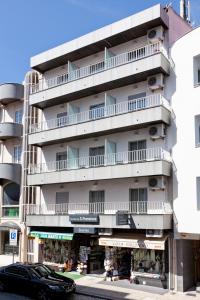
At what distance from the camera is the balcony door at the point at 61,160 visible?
2864 centimetres

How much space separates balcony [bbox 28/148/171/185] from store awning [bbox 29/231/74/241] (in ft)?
11.5

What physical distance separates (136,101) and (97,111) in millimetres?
3203

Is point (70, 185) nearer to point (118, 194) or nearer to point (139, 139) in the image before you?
point (118, 194)

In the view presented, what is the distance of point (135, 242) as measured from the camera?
75.8 ft

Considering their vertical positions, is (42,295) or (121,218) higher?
(121,218)

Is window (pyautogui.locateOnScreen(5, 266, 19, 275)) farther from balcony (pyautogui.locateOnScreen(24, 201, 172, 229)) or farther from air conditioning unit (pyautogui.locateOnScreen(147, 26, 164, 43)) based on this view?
air conditioning unit (pyautogui.locateOnScreen(147, 26, 164, 43))

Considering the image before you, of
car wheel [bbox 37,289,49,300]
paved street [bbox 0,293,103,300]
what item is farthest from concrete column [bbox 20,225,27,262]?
car wheel [bbox 37,289,49,300]

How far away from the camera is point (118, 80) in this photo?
25453mm

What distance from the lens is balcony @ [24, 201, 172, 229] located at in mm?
22422

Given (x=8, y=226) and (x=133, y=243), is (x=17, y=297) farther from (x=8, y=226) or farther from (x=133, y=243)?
(x=8, y=226)

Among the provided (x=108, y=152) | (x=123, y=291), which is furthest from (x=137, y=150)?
(x=123, y=291)

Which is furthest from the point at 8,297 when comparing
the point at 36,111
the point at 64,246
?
the point at 36,111

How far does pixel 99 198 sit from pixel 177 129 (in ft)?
23.9

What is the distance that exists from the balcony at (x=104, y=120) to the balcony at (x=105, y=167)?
66.7 inches
